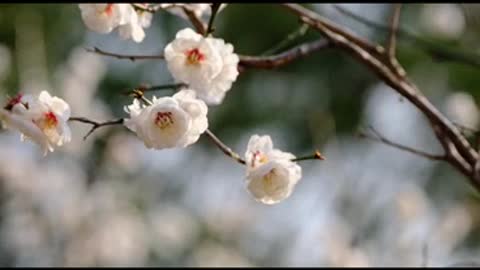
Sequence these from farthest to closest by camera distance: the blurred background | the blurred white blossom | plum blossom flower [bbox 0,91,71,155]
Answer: the blurred background
the blurred white blossom
plum blossom flower [bbox 0,91,71,155]

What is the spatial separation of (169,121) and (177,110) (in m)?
0.01

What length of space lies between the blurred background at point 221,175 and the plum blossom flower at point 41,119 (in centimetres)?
131

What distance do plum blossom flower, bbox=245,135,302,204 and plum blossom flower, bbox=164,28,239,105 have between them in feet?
0.23

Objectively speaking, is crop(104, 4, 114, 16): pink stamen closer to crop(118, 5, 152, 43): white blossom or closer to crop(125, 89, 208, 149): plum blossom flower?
crop(118, 5, 152, 43): white blossom

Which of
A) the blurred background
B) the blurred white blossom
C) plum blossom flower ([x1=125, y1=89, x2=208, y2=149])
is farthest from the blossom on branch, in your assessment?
the blurred background

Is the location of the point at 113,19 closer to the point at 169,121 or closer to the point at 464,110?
the point at 169,121

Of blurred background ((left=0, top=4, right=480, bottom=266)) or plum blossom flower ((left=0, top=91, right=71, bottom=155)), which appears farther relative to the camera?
blurred background ((left=0, top=4, right=480, bottom=266))

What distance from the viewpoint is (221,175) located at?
2629mm

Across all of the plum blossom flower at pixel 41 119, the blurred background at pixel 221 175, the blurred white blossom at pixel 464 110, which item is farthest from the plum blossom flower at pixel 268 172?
the blurred background at pixel 221 175

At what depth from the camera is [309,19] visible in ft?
3.10

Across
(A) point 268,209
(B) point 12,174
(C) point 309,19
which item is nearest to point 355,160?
(A) point 268,209

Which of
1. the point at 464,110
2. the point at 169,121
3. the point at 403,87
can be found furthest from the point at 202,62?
the point at 464,110

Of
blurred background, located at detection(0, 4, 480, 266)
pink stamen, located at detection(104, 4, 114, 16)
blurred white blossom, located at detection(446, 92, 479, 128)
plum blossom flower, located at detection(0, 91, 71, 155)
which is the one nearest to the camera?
plum blossom flower, located at detection(0, 91, 71, 155)

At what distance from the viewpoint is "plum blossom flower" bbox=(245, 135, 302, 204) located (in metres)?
0.78
